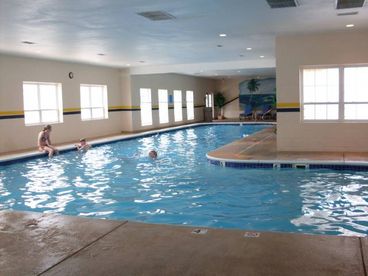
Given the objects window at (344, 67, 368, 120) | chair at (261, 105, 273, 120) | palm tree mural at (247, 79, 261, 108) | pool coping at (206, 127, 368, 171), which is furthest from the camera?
palm tree mural at (247, 79, 261, 108)

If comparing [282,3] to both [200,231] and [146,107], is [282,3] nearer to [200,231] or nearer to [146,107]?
[200,231]

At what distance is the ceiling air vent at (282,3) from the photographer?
647 cm

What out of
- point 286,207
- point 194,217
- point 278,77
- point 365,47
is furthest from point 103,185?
point 365,47

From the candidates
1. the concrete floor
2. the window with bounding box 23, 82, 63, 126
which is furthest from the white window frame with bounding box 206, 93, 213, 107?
the concrete floor

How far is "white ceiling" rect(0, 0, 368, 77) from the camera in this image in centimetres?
656

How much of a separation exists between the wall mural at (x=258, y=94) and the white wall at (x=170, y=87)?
2.46 m

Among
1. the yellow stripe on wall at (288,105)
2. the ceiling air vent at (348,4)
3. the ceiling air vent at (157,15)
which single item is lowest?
the yellow stripe on wall at (288,105)

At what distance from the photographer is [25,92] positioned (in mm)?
13328

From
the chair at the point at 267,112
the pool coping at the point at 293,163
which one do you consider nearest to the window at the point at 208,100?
the chair at the point at 267,112

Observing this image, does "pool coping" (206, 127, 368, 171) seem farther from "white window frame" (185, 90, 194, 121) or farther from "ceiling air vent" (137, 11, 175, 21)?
"white window frame" (185, 90, 194, 121)

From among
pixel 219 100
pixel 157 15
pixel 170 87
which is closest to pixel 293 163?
pixel 157 15

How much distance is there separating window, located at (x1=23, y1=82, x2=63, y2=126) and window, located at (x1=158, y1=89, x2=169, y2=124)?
7.75 meters

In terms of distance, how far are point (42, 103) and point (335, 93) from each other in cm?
962

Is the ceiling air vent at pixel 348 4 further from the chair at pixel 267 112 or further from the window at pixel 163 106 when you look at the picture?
the chair at pixel 267 112
